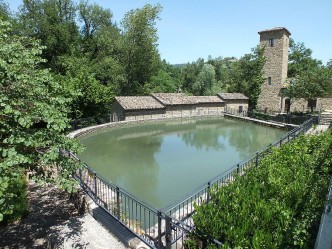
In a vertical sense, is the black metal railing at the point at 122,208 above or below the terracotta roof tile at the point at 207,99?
below

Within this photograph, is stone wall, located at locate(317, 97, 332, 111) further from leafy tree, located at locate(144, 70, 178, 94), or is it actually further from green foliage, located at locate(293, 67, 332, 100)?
leafy tree, located at locate(144, 70, 178, 94)

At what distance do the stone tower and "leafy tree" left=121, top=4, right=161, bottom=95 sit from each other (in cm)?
1480

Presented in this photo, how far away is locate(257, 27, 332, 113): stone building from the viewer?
34.2 meters

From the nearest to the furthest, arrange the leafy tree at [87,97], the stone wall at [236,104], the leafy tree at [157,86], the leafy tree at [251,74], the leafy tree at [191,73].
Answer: the leafy tree at [87,97] → the leafy tree at [251,74] → the stone wall at [236,104] → the leafy tree at [157,86] → the leafy tree at [191,73]

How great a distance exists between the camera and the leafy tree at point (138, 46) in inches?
1454

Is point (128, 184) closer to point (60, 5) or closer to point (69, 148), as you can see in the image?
point (69, 148)

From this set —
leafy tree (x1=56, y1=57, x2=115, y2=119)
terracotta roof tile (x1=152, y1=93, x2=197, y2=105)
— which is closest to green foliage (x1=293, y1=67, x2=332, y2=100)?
terracotta roof tile (x1=152, y1=93, x2=197, y2=105)

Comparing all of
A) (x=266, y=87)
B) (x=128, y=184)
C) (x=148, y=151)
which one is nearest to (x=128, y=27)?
(x=266, y=87)

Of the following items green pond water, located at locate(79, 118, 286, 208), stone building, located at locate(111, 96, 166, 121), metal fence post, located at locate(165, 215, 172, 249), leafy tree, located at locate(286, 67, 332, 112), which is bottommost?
green pond water, located at locate(79, 118, 286, 208)

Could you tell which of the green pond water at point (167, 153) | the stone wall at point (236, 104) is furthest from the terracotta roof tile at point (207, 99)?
the green pond water at point (167, 153)

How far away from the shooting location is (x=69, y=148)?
5.82m

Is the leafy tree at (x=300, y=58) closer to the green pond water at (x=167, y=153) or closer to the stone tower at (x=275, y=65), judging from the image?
the stone tower at (x=275, y=65)

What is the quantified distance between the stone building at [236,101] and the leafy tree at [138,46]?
461 inches

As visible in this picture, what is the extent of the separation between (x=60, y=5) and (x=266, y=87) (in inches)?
1190
